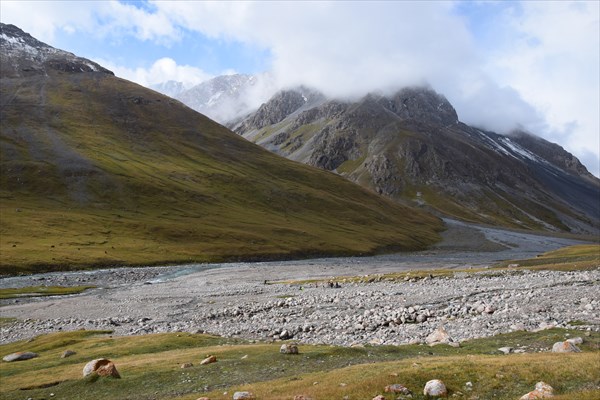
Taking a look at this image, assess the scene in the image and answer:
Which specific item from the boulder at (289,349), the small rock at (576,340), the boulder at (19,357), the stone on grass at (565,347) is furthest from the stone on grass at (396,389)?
the boulder at (19,357)

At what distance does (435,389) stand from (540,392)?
387 cm

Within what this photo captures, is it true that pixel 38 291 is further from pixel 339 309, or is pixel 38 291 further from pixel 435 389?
pixel 435 389

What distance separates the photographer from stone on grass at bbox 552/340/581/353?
90.5ft

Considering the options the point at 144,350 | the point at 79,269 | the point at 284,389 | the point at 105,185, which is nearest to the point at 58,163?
the point at 105,185

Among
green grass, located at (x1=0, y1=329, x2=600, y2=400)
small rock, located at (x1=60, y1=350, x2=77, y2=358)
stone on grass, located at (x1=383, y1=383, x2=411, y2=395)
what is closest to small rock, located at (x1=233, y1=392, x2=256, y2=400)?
green grass, located at (x1=0, y1=329, x2=600, y2=400)

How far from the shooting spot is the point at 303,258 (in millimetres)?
148375

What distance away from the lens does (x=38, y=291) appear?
8044 cm

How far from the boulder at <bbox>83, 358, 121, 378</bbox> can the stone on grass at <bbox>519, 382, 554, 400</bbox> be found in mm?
20744

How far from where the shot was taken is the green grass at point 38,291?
77500mm

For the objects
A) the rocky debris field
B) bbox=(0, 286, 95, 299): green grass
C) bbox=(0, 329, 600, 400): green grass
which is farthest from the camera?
bbox=(0, 286, 95, 299): green grass

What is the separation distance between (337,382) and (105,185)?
178 metres

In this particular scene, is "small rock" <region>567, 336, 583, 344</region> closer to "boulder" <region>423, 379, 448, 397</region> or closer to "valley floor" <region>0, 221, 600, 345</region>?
"valley floor" <region>0, 221, 600, 345</region>

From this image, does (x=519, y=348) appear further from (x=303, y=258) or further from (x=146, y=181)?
(x=146, y=181)

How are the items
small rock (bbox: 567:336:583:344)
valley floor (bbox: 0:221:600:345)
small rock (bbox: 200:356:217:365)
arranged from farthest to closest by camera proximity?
valley floor (bbox: 0:221:600:345), small rock (bbox: 567:336:583:344), small rock (bbox: 200:356:217:365)
